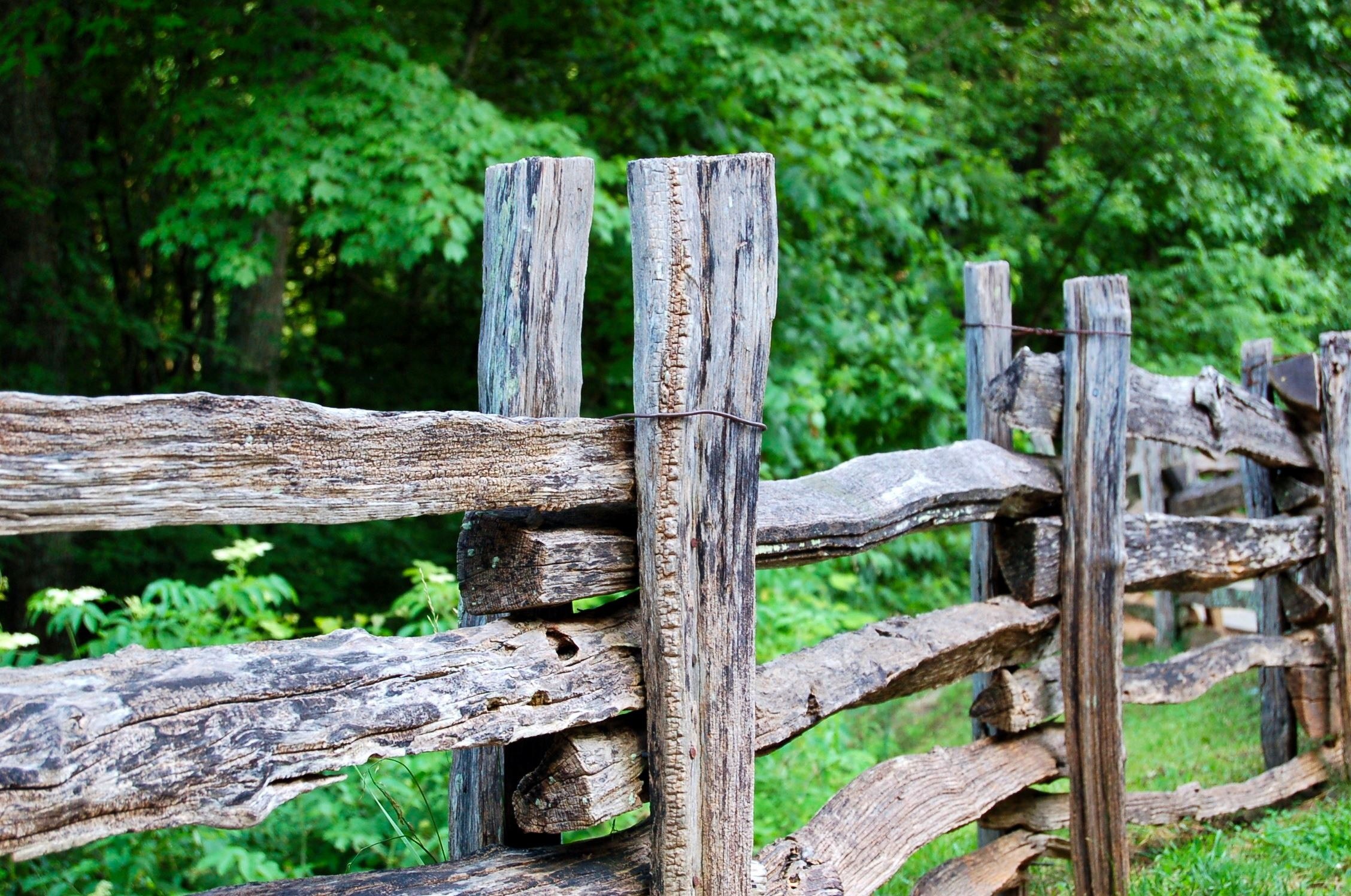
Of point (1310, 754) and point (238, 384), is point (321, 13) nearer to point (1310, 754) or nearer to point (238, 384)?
point (238, 384)

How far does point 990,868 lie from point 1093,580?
95 centimetres

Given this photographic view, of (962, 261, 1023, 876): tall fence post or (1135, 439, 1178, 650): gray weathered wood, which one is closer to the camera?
(962, 261, 1023, 876): tall fence post

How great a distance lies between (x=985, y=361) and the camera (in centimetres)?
369

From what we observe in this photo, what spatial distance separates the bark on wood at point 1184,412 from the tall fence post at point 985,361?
0.44 ft

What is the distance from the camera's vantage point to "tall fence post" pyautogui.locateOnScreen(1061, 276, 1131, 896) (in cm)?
353

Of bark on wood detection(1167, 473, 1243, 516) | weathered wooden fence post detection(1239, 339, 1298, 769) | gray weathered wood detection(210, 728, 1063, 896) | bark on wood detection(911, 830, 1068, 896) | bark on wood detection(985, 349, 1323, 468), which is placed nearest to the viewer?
gray weathered wood detection(210, 728, 1063, 896)

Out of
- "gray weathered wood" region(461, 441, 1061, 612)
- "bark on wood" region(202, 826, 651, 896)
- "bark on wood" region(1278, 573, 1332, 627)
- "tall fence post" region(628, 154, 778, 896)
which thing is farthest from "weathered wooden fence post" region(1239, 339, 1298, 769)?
"bark on wood" region(202, 826, 651, 896)

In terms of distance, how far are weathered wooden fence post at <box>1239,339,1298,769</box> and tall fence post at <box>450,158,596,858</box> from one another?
3668mm

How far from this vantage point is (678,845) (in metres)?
2.21

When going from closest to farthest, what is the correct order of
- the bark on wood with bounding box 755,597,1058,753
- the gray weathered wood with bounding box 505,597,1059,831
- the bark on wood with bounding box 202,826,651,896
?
the bark on wood with bounding box 202,826,651,896, the gray weathered wood with bounding box 505,597,1059,831, the bark on wood with bounding box 755,597,1058,753

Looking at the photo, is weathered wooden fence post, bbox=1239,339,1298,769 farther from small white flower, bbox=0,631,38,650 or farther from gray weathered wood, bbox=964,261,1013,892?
small white flower, bbox=0,631,38,650

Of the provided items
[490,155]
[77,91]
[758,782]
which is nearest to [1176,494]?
→ [758,782]

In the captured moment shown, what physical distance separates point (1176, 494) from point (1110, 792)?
14.9 feet

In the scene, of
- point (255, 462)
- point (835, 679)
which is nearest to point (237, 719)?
point (255, 462)
